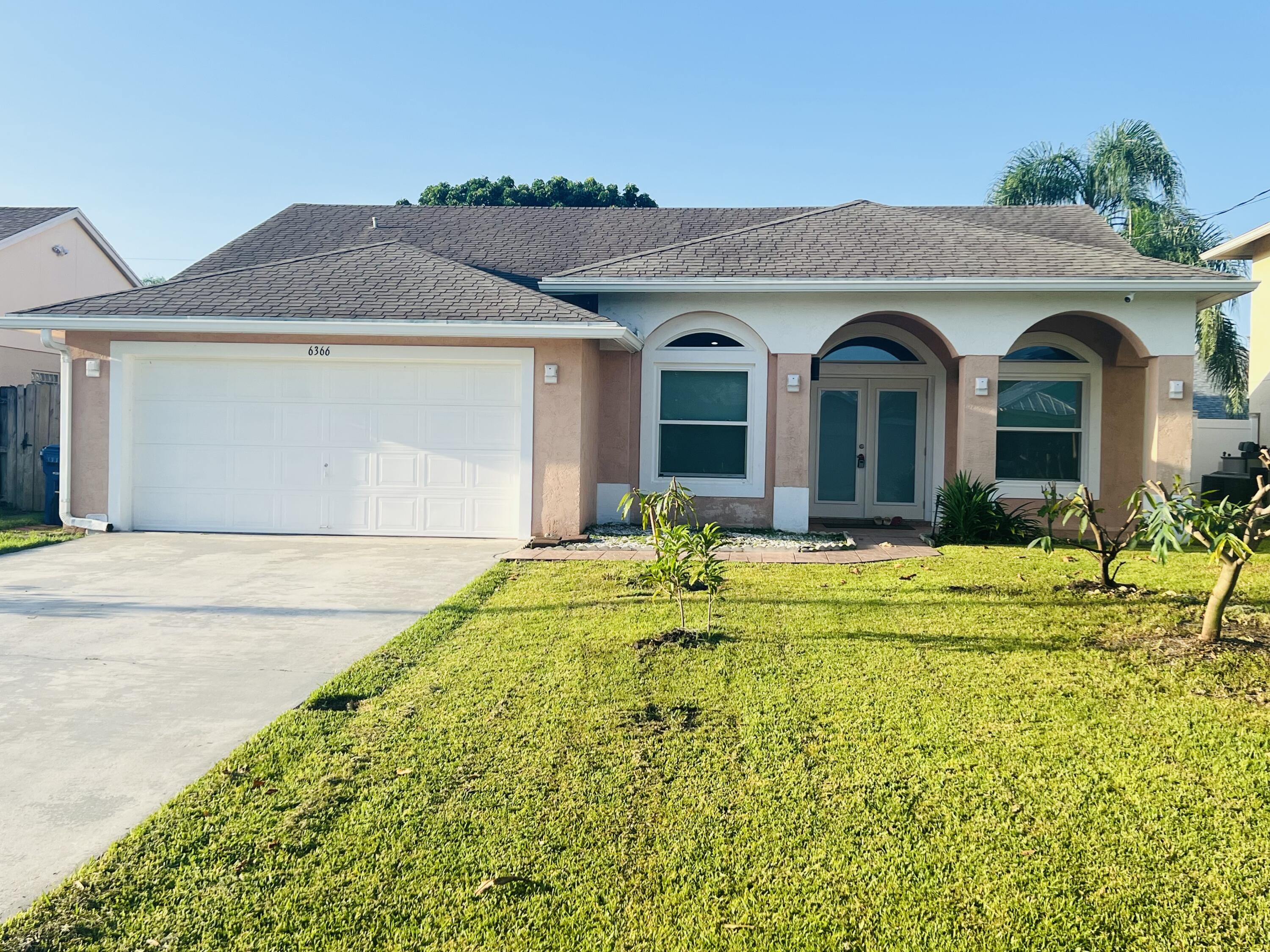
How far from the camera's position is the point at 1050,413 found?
13.0 metres

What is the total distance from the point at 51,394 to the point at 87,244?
10.0m

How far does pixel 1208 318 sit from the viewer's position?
21641mm

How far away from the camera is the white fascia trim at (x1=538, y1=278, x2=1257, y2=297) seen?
36.7 ft

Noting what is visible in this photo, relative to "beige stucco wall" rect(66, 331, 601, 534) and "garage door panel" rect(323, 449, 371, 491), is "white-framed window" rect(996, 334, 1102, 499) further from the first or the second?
"garage door panel" rect(323, 449, 371, 491)

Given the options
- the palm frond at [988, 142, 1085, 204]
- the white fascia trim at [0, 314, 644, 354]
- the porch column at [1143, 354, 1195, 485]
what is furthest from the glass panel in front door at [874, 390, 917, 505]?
the palm frond at [988, 142, 1085, 204]

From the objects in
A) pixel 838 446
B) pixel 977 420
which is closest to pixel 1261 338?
pixel 977 420

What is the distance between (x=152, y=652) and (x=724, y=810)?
4304mm

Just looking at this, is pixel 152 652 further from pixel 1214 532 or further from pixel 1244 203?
pixel 1244 203

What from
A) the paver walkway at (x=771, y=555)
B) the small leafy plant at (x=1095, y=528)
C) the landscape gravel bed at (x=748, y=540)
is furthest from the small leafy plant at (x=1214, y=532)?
the landscape gravel bed at (x=748, y=540)

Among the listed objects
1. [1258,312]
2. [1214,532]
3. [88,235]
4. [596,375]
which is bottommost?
[1214,532]

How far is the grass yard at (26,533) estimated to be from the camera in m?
10.2

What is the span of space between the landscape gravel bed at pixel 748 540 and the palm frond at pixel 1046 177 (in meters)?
21.0

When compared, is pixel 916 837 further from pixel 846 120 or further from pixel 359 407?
pixel 846 120

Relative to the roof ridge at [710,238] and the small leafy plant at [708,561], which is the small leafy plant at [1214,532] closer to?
the small leafy plant at [708,561]
